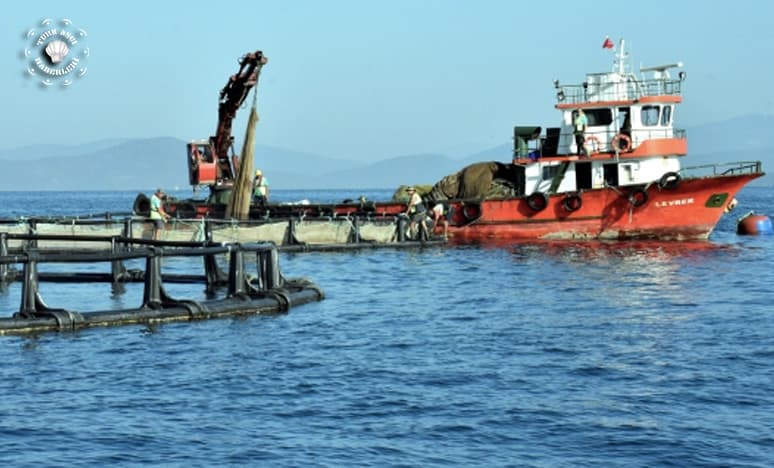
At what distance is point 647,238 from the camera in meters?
45.2

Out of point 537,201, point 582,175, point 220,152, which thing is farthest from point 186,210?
point 582,175

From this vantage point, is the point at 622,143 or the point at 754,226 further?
the point at 754,226

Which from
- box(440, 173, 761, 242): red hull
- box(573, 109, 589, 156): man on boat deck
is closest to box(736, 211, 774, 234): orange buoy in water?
box(440, 173, 761, 242): red hull

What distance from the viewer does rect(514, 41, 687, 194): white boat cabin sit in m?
45.0

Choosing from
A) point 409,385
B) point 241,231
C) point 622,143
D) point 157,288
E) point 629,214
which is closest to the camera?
point 409,385

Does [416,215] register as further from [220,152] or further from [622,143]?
[220,152]

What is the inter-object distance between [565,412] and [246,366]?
519 cm

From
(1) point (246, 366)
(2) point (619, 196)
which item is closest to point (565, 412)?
(1) point (246, 366)

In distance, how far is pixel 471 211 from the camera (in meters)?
46.8

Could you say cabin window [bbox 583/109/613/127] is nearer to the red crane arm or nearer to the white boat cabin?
the white boat cabin

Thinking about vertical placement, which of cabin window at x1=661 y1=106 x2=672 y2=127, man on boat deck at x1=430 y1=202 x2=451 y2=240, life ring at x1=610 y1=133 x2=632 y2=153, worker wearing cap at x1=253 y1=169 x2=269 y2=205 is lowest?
man on boat deck at x1=430 y1=202 x2=451 y2=240

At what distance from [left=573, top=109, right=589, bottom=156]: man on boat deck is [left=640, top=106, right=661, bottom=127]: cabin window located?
2071 mm

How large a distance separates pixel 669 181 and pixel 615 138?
2.50m

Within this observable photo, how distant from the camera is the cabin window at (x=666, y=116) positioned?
4578 centimetres
